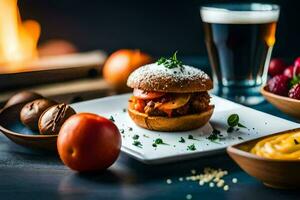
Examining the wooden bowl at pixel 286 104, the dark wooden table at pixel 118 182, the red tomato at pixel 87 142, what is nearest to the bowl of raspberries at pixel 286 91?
the wooden bowl at pixel 286 104

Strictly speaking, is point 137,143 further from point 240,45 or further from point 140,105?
point 240,45

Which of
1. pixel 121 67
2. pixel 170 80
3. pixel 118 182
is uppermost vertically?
pixel 170 80

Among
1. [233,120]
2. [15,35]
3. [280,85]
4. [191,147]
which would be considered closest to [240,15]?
[280,85]

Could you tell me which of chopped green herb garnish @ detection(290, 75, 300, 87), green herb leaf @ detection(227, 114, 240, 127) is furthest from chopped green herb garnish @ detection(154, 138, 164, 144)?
chopped green herb garnish @ detection(290, 75, 300, 87)

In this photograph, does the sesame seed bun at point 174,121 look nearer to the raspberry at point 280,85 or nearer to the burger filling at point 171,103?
the burger filling at point 171,103

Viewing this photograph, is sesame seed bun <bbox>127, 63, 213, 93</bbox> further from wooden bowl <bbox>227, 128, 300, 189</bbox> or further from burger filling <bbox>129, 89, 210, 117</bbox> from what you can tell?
wooden bowl <bbox>227, 128, 300, 189</bbox>

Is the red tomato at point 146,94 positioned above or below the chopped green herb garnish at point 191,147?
above

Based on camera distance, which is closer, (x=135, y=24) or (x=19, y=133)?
(x=19, y=133)
